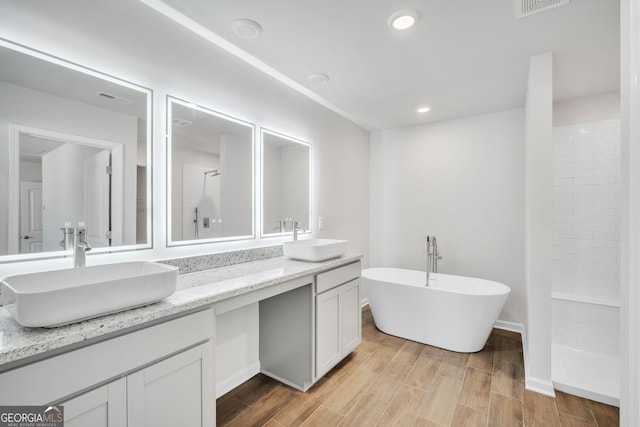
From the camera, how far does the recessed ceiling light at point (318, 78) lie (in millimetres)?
2383

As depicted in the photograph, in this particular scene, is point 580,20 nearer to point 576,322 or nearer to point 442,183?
point 442,183

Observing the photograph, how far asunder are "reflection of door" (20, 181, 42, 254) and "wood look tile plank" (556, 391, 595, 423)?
3.15 meters

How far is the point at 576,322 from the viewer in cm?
270

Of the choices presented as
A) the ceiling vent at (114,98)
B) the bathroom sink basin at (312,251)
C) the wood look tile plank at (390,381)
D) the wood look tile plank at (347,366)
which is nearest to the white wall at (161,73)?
the ceiling vent at (114,98)

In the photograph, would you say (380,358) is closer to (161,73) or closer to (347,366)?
(347,366)

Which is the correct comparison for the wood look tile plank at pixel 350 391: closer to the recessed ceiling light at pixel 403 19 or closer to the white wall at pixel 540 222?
the white wall at pixel 540 222

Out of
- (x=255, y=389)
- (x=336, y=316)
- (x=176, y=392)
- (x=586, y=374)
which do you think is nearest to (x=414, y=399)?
(x=336, y=316)

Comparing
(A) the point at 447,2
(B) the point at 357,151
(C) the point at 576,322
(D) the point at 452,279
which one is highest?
(A) the point at 447,2

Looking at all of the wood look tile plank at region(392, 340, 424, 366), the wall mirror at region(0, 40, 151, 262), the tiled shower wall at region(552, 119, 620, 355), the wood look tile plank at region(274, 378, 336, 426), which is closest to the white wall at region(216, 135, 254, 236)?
the wall mirror at region(0, 40, 151, 262)

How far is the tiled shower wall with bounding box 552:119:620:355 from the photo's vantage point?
2.61 meters

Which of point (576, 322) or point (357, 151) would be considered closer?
point (576, 322)

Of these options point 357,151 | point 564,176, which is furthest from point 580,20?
point 357,151

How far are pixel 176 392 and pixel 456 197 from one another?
3.33m

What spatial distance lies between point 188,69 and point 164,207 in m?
0.91
